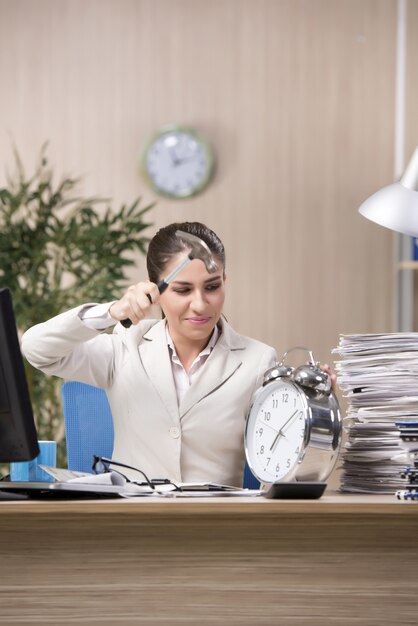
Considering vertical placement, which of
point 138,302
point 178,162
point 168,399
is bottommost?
point 168,399

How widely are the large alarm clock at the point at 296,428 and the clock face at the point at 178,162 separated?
10.9ft

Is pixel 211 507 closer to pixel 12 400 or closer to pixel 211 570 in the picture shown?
pixel 211 570

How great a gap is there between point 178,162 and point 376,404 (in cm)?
344

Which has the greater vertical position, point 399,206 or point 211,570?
point 399,206

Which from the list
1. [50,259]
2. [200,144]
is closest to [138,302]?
[50,259]

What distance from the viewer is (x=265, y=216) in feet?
17.1

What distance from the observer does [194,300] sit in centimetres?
237

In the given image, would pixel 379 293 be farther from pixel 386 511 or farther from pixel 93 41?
pixel 386 511

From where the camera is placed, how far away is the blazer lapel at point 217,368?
2393 millimetres

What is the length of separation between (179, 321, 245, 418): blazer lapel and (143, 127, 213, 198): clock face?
107 inches

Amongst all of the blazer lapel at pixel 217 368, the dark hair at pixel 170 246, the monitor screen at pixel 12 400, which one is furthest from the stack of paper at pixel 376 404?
the monitor screen at pixel 12 400

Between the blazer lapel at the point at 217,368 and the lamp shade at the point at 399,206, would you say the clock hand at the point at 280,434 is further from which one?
the blazer lapel at the point at 217,368

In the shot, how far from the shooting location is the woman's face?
93.4 inches

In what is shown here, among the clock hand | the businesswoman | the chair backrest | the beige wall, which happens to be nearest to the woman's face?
the businesswoman
